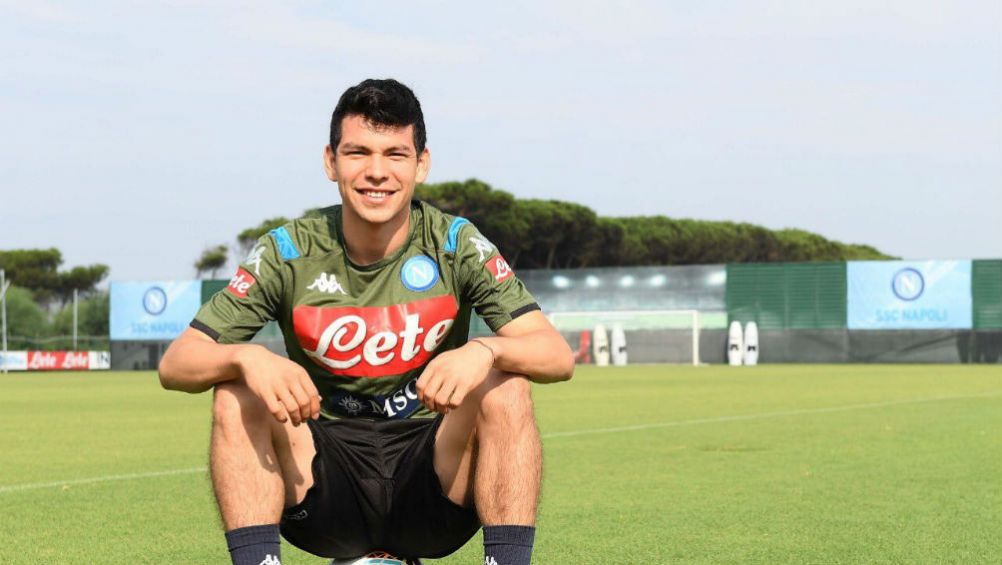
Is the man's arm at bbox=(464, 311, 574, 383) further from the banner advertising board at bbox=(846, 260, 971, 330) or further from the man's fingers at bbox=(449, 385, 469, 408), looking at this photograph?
the banner advertising board at bbox=(846, 260, 971, 330)

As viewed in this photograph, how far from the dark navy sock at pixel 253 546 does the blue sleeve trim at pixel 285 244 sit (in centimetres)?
81

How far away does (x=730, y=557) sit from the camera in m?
5.73

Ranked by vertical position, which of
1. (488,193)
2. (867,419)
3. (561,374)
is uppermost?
(488,193)

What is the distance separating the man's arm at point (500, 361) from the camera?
12.3ft

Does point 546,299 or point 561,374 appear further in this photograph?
point 546,299

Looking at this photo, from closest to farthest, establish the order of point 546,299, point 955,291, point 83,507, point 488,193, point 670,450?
point 83,507 < point 670,450 < point 955,291 < point 546,299 < point 488,193

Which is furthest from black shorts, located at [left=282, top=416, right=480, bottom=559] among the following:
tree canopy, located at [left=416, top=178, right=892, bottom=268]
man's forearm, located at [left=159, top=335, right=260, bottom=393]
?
tree canopy, located at [left=416, top=178, right=892, bottom=268]

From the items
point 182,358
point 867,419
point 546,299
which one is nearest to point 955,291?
point 546,299

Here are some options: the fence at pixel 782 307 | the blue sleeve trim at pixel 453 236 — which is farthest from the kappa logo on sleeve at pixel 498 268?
the fence at pixel 782 307

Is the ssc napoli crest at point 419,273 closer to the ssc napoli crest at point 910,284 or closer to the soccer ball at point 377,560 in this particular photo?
the soccer ball at point 377,560

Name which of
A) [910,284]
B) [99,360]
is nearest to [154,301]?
[99,360]

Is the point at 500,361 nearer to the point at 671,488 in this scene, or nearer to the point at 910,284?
the point at 671,488

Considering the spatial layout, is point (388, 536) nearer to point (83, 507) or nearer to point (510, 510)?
point (510, 510)

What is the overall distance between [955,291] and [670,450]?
122 feet
